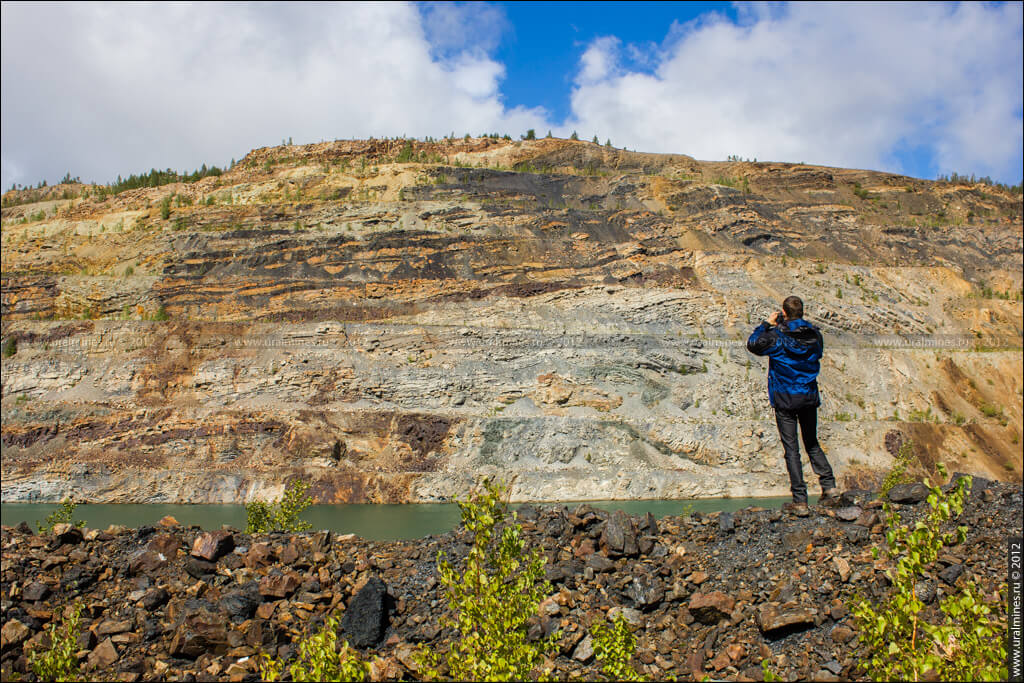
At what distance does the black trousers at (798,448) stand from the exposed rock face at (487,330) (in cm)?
1574

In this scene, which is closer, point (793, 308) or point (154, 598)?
point (154, 598)

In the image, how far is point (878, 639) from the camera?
10.8 feet

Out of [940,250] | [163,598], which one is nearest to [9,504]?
[163,598]

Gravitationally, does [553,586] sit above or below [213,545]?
below

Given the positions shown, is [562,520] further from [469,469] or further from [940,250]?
[940,250]

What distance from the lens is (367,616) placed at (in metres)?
6.37

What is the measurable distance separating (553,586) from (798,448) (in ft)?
10.0

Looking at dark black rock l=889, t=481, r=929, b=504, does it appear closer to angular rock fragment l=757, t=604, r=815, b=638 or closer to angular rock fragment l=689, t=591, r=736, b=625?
angular rock fragment l=757, t=604, r=815, b=638

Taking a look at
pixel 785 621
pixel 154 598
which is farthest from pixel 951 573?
pixel 154 598

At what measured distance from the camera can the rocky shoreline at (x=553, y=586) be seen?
5.57m

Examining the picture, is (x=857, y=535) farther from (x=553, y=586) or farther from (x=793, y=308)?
(x=553, y=586)

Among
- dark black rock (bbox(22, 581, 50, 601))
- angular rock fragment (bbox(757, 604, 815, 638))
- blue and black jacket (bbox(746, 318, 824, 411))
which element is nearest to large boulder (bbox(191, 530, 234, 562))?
dark black rock (bbox(22, 581, 50, 601))

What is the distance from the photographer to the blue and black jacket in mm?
6879

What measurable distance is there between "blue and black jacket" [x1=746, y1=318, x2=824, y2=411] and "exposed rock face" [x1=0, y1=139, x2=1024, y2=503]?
16101mm
